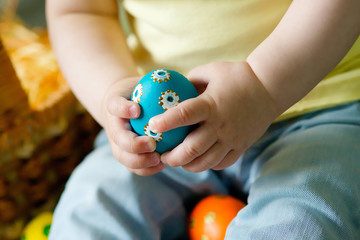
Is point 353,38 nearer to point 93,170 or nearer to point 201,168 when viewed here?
point 201,168

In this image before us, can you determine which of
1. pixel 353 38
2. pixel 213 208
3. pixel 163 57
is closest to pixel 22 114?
pixel 163 57

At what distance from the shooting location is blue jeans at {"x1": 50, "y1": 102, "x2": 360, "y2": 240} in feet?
1.60

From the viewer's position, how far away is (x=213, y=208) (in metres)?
0.61

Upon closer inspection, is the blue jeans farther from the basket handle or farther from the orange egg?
the basket handle

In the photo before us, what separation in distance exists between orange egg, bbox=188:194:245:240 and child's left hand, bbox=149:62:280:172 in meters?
0.11

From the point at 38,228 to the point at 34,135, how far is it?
0.62 ft

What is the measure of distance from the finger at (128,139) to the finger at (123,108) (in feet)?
0.06

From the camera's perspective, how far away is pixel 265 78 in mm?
502

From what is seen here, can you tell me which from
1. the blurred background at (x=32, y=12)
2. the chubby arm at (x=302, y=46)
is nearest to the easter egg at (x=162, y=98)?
the chubby arm at (x=302, y=46)

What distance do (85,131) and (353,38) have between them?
0.61 meters

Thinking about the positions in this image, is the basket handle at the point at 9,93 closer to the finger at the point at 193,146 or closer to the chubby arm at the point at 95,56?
the chubby arm at the point at 95,56

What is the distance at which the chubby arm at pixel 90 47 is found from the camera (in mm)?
643

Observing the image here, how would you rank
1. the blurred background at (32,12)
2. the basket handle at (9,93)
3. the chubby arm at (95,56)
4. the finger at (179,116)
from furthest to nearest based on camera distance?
the blurred background at (32,12) → the basket handle at (9,93) → the chubby arm at (95,56) → the finger at (179,116)

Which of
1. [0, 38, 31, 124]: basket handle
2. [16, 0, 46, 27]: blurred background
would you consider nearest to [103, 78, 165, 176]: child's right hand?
[0, 38, 31, 124]: basket handle
